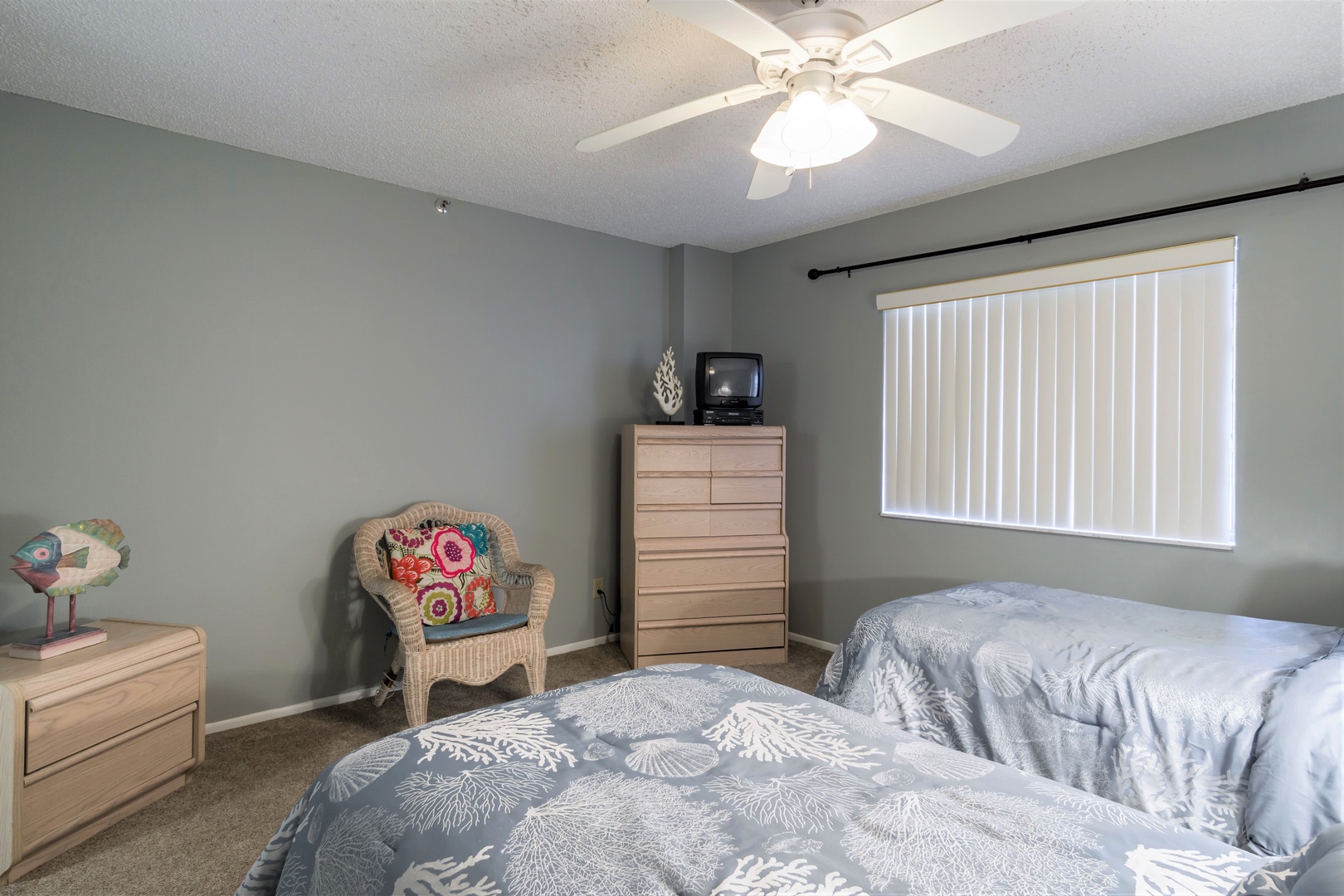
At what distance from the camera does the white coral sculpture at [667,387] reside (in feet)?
13.5

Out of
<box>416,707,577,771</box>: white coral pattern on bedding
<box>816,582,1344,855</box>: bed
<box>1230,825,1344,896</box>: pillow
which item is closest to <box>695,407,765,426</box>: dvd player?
<box>816,582,1344,855</box>: bed

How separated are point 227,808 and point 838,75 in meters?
2.95

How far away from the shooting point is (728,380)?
4070 millimetres

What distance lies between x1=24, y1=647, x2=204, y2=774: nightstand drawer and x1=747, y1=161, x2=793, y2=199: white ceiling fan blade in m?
2.54

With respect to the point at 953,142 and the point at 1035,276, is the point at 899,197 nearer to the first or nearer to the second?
the point at 1035,276

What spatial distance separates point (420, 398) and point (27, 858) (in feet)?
7.13

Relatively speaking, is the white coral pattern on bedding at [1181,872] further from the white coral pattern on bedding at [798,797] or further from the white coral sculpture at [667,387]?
the white coral sculpture at [667,387]

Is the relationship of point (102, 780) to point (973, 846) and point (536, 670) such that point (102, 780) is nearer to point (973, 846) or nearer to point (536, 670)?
point (536, 670)

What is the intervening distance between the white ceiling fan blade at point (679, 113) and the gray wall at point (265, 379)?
5.78 feet

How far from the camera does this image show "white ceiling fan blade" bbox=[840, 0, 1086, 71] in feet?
4.58

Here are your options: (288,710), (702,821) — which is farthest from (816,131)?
(288,710)

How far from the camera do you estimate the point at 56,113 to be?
8.63 ft

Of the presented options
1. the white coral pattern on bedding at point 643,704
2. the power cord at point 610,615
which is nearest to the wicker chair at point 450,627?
the power cord at point 610,615

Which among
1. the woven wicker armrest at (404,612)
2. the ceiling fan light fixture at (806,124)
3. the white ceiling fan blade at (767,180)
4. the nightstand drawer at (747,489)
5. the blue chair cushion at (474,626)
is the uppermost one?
the white ceiling fan blade at (767,180)
